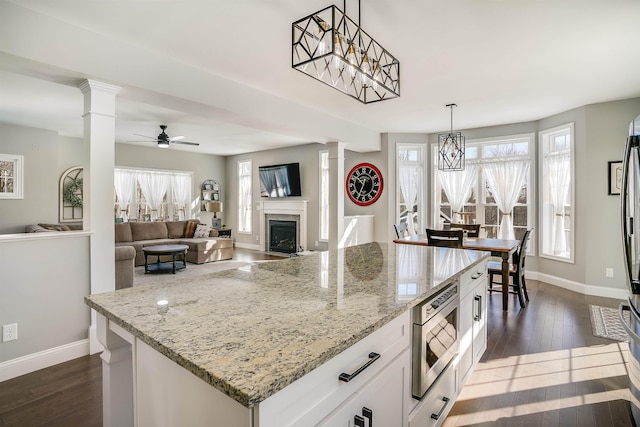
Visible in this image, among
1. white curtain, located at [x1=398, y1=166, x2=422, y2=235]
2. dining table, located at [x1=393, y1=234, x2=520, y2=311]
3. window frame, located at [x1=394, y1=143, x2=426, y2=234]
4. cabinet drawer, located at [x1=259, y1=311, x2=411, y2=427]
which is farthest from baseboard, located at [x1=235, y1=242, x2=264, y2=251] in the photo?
cabinet drawer, located at [x1=259, y1=311, x2=411, y2=427]

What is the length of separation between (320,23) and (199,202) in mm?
8316

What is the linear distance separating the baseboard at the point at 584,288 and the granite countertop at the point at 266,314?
4.16m

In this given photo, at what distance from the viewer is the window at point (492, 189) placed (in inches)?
225

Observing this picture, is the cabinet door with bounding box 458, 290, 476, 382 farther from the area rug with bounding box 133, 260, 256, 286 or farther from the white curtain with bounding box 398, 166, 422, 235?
the white curtain with bounding box 398, 166, 422, 235

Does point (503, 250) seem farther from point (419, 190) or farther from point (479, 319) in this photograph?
point (419, 190)

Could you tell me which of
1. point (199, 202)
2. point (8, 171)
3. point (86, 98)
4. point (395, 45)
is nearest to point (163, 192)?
point (199, 202)

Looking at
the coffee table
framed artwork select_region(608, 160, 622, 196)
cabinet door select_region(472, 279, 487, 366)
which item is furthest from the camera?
the coffee table

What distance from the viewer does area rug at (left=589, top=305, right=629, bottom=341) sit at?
3.19 m

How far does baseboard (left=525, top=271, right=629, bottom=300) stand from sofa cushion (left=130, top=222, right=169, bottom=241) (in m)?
7.70

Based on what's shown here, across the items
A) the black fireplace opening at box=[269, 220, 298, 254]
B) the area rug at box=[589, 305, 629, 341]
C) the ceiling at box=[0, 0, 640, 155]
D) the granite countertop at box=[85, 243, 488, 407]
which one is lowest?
the area rug at box=[589, 305, 629, 341]

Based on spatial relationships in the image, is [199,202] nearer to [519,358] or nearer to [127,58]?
[127,58]

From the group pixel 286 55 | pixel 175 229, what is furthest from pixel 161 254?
pixel 286 55

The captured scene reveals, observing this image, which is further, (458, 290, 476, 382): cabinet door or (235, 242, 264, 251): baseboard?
(235, 242, 264, 251): baseboard

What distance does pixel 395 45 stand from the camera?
2.91 m
